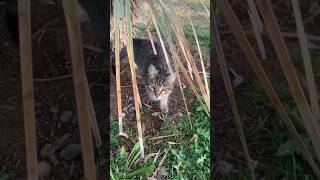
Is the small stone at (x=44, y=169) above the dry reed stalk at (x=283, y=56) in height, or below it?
below

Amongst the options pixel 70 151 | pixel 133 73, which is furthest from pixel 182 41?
pixel 70 151

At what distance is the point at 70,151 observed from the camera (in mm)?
1053

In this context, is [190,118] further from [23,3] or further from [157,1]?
[23,3]

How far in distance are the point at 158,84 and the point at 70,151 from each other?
0.27 meters

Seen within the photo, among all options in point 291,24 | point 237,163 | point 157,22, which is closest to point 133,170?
point 237,163

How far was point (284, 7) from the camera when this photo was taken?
1.03 m

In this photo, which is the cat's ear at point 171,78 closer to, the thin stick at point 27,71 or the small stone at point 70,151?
the small stone at point 70,151

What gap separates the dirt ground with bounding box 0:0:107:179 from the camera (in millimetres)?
1027

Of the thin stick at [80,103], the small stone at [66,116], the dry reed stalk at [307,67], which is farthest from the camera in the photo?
the small stone at [66,116]

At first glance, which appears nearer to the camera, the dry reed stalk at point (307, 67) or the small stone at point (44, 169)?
the dry reed stalk at point (307, 67)

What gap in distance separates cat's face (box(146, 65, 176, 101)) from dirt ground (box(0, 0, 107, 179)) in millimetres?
111

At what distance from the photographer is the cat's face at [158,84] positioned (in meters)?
1.06

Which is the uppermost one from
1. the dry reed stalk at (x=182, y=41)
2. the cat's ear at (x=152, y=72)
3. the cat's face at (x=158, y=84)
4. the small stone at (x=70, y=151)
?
the dry reed stalk at (x=182, y=41)

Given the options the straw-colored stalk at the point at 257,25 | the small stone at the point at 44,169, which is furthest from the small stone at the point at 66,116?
the straw-colored stalk at the point at 257,25
